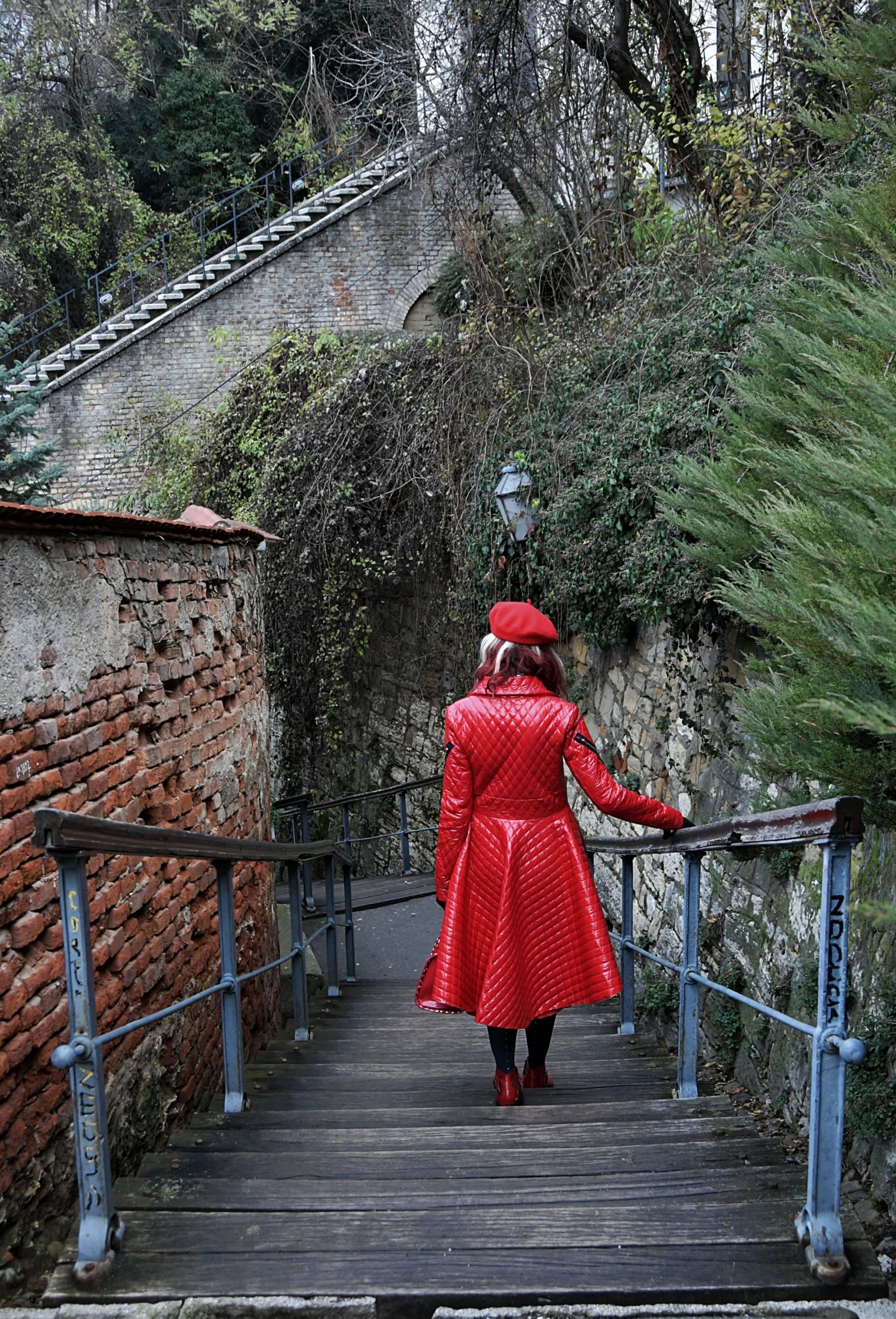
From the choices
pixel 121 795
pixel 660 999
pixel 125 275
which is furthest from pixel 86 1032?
pixel 125 275

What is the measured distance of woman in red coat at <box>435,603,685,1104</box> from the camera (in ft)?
9.86

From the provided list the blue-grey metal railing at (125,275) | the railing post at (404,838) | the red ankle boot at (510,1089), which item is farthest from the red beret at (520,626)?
the blue-grey metal railing at (125,275)

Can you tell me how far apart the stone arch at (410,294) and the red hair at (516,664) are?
11744 mm

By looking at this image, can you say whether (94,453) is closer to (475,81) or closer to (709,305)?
(475,81)

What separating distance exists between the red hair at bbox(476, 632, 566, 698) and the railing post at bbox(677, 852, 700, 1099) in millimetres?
698

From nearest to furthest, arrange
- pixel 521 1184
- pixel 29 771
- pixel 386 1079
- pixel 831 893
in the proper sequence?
pixel 831 893 < pixel 521 1184 < pixel 29 771 < pixel 386 1079

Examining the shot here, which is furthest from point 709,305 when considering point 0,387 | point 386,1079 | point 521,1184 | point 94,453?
point 94,453

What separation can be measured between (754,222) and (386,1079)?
5239 mm

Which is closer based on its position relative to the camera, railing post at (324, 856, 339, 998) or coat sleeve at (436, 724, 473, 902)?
coat sleeve at (436, 724, 473, 902)

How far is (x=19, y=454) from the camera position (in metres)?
8.23

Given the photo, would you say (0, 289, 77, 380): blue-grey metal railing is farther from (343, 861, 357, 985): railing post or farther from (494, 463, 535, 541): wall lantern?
(343, 861, 357, 985): railing post

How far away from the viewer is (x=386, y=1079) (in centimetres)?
338

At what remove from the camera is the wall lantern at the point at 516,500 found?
20.7 feet

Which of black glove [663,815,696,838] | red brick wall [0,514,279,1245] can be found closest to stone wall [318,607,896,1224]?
black glove [663,815,696,838]
